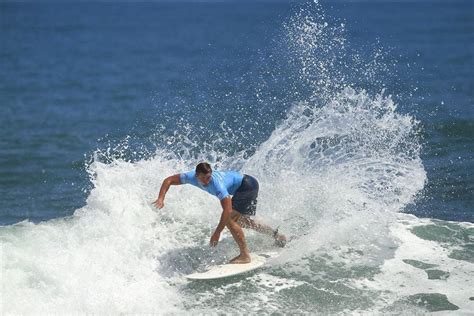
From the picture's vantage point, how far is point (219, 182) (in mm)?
10719

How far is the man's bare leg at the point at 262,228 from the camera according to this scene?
1155 centimetres

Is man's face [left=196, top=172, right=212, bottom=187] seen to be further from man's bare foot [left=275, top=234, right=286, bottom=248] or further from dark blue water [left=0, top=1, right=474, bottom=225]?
dark blue water [left=0, top=1, right=474, bottom=225]

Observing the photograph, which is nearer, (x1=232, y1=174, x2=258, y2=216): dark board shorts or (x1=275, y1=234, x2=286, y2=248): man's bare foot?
(x1=232, y1=174, x2=258, y2=216): dark board shorts

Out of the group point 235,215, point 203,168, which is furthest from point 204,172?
point 235,215

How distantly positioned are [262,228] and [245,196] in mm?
746

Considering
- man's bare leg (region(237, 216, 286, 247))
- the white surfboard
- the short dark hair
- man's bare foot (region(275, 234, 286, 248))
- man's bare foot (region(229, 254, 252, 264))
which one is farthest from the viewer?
man's bare foot (region(275, 234, 286, 248))

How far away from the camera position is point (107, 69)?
48.5 metres

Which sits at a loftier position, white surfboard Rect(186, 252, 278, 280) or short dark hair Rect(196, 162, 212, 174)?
short dark hair Rect(196, 162, 212, 174)

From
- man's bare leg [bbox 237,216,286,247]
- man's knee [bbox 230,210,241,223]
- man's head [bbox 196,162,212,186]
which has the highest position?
man's head [bbox 196,162,212,186]

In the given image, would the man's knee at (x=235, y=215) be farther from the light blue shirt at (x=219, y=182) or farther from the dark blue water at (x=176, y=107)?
the dark blue water at (x=176, y=107)

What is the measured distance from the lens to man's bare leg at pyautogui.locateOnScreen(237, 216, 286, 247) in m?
11.6

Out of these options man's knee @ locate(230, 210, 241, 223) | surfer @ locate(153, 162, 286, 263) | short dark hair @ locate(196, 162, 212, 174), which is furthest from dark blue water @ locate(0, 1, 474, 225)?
short dark hair @ locate(196, 162, 212, 174)

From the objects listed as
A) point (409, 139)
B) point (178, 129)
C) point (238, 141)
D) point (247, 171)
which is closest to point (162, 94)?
point (178, 129)

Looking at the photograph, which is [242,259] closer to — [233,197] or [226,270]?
[226,270]
